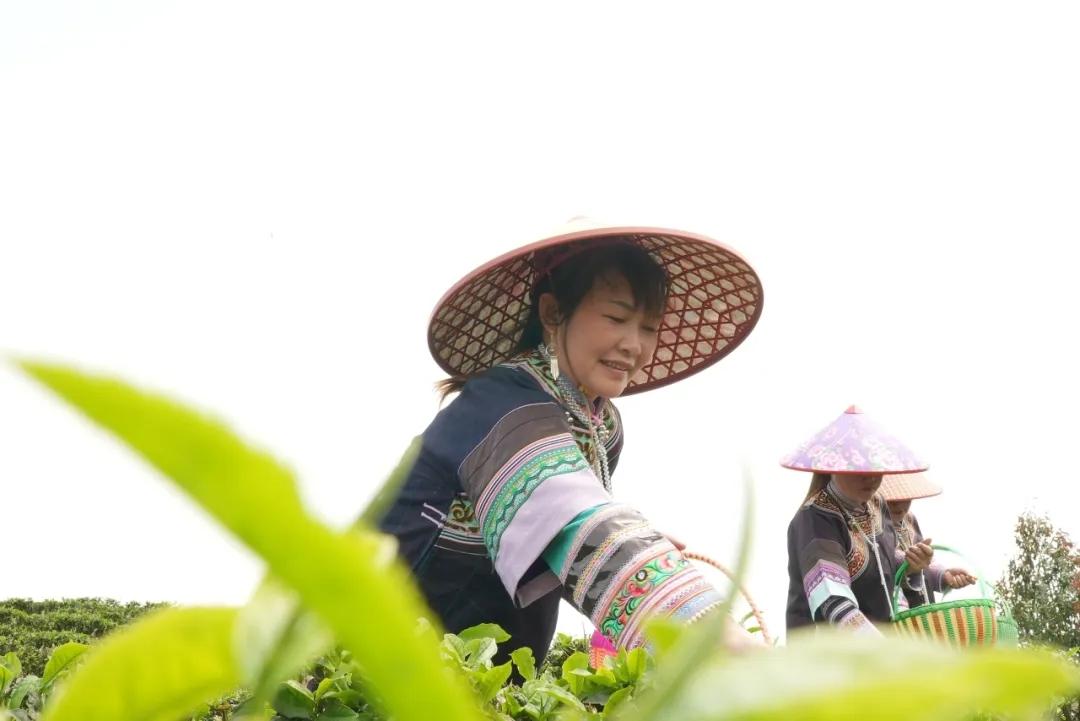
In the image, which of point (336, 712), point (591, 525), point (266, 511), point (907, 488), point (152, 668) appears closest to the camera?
point (266, 511)

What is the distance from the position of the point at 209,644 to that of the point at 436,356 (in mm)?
2092

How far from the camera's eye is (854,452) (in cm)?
354

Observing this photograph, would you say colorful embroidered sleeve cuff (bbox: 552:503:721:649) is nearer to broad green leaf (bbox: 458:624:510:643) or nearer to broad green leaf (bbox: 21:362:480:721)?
broad green leaf (bbox: 458:624:510:643)

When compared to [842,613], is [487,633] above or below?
above

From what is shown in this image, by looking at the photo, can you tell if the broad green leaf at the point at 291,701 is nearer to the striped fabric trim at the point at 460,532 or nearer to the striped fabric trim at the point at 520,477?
the striped fabric trim at the point at 520,477

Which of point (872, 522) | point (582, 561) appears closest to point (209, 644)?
point (582, 561)

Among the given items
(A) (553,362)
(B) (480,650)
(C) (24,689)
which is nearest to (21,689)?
(C) (24,689)

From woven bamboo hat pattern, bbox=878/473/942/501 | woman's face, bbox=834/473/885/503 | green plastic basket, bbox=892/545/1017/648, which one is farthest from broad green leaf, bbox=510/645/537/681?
woven bamboo hat pattern, bbox=878/473/942/501

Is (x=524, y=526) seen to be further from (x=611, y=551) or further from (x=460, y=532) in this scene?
(x=460, y=532)

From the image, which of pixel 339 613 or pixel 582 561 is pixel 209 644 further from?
pixel 582 561

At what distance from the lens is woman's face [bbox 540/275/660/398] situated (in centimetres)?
192

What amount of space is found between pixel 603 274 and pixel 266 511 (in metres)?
1.85

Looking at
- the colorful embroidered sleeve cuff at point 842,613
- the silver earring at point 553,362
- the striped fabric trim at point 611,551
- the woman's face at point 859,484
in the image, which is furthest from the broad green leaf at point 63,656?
the woman's face at point 859,484

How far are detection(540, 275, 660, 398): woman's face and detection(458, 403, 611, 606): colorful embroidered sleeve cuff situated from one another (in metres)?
0.24
